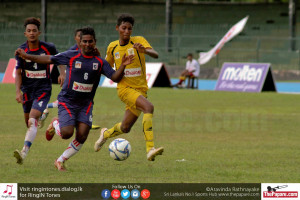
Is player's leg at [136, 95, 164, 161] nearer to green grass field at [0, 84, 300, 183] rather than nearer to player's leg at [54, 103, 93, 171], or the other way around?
green grass field at [0, 84, 300, 183]

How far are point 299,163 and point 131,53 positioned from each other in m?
3.10

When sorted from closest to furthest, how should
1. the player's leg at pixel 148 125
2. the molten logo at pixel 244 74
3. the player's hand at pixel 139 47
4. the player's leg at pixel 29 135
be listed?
the player's leg at pixel 29 135 < the player's leg at pixel 148 125 < the player's hand at pixel 139 47 < the molten logo at pixel 244 74

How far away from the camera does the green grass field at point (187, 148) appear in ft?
30.6

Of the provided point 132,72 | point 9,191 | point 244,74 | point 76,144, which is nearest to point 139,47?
point 132,72

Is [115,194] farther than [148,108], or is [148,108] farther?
[148,108]

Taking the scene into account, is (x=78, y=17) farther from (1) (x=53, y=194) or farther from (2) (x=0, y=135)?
(1) (x=53, y=194)

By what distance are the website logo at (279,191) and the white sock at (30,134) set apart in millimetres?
3867

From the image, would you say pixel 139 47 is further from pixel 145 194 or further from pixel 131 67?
pixel 145 194

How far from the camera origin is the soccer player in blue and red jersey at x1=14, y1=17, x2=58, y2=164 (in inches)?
428

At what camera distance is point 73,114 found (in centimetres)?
991

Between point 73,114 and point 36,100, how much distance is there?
1437mm

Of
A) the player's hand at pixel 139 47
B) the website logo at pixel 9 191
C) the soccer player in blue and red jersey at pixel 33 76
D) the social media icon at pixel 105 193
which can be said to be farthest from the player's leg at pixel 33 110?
the social media icon at pixel 105 193

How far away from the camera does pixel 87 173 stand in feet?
31.2

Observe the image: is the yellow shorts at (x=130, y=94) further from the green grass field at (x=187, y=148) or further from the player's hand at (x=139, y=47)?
the green grass field at (x=187, y=148)
